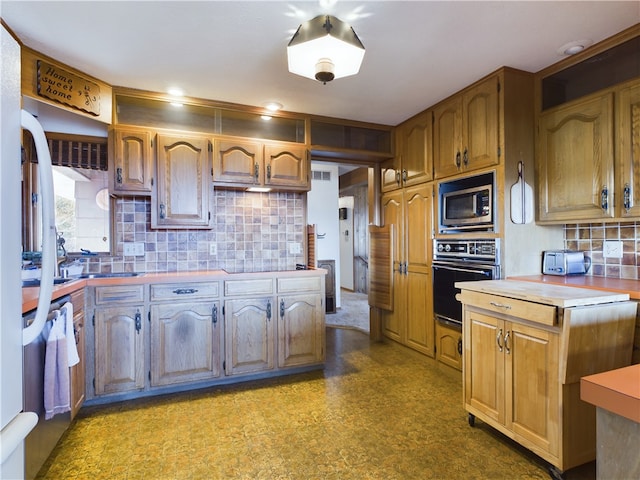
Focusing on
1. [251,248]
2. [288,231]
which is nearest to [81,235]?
[251,248]

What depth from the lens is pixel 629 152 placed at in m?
2.06

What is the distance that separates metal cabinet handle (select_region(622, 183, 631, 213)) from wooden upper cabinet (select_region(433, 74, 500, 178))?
74cm

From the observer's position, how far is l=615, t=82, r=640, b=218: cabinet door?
2.03m

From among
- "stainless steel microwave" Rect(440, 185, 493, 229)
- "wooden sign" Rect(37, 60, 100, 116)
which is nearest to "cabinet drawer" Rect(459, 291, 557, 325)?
"stainless steel microwave" Rect(440, 185, 493, 229)

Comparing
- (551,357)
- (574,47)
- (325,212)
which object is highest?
(574,47)

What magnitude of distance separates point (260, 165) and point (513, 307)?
228 cm

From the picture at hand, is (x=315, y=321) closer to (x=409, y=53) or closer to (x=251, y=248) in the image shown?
(x=251, y=248)

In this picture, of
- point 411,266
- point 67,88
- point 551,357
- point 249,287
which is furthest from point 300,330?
point 67,88

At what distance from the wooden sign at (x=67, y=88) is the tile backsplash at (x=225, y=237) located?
2.65 ft

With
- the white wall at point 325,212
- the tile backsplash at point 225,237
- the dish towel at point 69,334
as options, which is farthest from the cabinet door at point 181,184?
the white wall at point 325,212

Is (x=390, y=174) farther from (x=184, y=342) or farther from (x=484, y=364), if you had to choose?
(x=184, y=342)

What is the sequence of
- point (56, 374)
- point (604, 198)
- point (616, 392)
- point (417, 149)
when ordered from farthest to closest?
point (417, 149), point (604, 198), point (56, 374), point (616, 392)

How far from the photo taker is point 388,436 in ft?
6.81

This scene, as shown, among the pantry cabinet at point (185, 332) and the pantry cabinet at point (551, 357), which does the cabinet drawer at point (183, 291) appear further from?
the pantry cabinet at point (551, 357)
